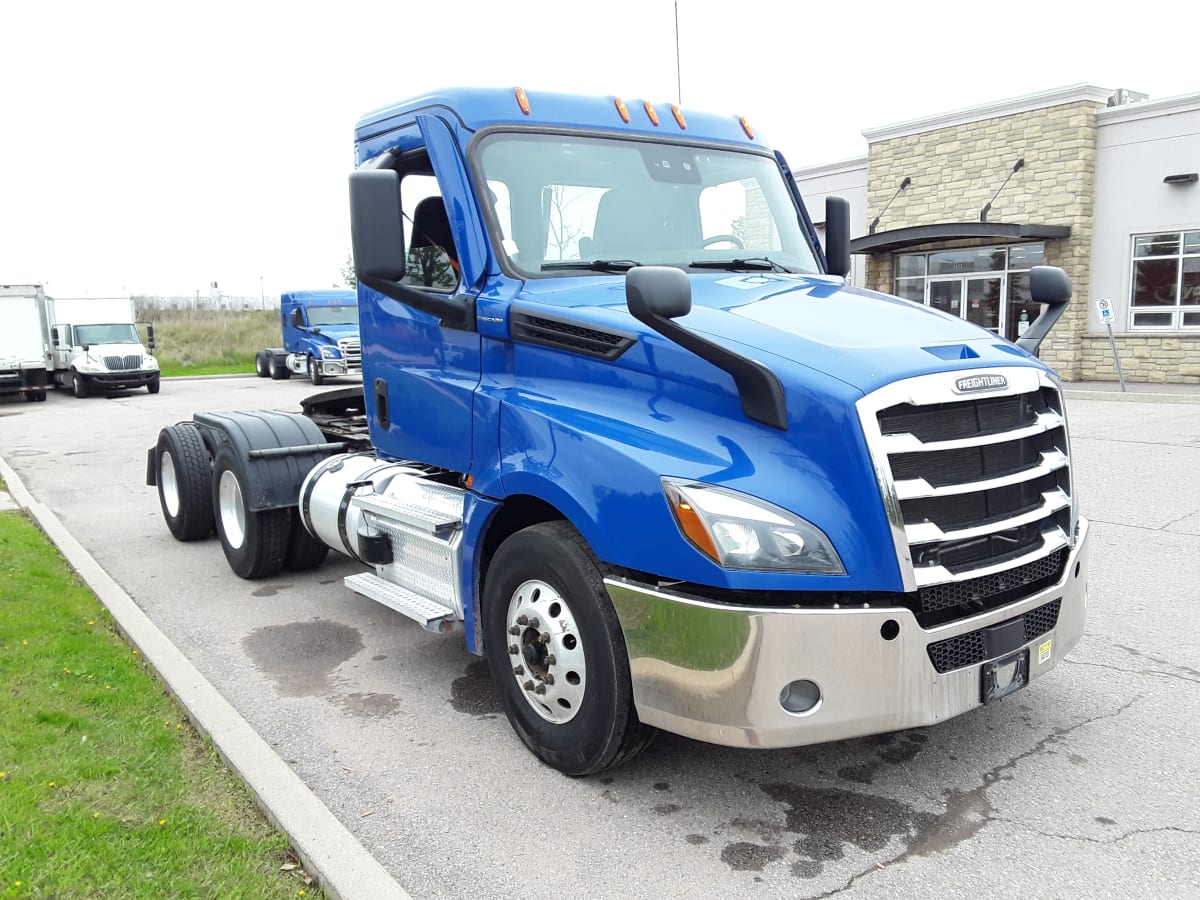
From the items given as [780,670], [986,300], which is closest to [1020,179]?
[986,300]

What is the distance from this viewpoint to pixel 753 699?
3.19 m

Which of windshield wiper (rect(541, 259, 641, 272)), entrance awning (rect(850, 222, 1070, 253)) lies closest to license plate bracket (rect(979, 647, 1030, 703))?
windshield wiper (rect(541, 259, 641, 272))

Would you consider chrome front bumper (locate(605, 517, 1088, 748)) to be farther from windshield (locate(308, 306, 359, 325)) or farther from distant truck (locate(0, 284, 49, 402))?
windshield (locate(308, 306, 359, 325))

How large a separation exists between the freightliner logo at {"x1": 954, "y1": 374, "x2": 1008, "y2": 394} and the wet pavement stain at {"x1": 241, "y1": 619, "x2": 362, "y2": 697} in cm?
332

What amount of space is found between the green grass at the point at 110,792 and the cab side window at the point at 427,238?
233 centimetres

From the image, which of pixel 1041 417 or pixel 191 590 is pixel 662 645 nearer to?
pixel 1041 417

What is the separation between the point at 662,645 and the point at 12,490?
9511 mm

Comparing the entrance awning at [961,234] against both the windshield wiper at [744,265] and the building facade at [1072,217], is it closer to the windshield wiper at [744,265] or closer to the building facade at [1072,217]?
the building facade at [1072,217]

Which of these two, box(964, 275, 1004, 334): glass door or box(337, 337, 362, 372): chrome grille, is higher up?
box(964, 275, 1004, 334): glass door

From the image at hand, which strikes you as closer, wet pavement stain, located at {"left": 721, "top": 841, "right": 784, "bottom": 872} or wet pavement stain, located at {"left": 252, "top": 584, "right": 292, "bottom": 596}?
wet pavement stain, located at {"left": 721, "top": 841, "right": 784, "bottom": 872}

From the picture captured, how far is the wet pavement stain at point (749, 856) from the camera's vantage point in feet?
10.8

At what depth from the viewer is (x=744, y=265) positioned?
4.72 metres

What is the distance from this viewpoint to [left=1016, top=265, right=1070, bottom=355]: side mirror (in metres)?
4.50

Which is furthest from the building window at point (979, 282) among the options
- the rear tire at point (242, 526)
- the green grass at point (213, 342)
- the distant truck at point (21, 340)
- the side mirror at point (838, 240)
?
the green grass at point (213, 342)
